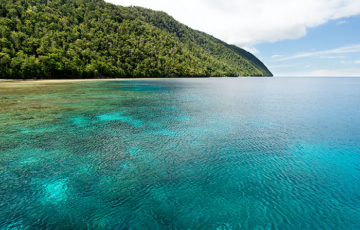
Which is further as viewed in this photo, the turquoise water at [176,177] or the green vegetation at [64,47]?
the green vegetation at [64,47]

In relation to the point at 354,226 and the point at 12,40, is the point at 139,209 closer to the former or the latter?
the point at 354,226

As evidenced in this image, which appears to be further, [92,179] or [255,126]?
[255,126]

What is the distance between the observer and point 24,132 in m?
18.2

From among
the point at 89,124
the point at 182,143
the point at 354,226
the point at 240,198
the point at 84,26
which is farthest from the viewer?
the point at 84,26

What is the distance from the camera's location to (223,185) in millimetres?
10359

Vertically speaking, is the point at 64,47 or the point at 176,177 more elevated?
the point at 64,47

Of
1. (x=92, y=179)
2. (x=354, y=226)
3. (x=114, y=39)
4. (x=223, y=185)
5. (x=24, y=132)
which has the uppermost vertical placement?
(x=114, y=39)

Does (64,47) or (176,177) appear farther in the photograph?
(64,47)

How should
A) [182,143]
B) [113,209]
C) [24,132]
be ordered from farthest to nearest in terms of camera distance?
1. [24,132]
2. [182,143]
3. [113,209]

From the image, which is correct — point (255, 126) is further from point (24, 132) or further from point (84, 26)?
point (84, 26)

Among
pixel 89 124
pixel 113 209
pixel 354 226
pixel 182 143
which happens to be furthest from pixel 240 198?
pixel 89 124

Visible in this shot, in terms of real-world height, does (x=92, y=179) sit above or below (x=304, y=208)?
below

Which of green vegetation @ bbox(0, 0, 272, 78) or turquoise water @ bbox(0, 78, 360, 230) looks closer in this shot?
turquoise water @ bbox(0, 78, 360, 230)

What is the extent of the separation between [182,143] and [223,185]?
6.69 meters
